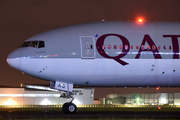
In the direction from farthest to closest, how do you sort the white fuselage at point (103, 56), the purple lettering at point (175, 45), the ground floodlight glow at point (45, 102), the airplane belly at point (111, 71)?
the ground floodlight glow at point (45, 102) → the purple lettering at point (175, 45) → the airplane belly at point (111, 71) → the white fuselage at point (103, 56)

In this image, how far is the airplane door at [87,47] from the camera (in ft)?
87.5

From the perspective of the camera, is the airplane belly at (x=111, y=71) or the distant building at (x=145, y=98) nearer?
the airplane belly at (x=111, y=71)

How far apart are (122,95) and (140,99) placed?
8992 millimetres

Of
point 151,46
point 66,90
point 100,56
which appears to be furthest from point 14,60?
point 151,46

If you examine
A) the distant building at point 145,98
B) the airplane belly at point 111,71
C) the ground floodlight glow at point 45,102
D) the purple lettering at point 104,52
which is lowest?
the ground floodlight glow at point 45,102

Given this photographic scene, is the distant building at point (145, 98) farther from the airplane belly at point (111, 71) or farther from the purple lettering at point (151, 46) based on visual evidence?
the purple lettering at point (151, 46)

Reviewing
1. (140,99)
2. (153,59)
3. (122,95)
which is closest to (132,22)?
(153,59)

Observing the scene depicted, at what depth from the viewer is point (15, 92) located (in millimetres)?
81500

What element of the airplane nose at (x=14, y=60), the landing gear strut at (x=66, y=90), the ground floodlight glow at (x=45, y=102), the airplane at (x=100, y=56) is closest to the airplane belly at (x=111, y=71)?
the airplane at (x=100, y=56)

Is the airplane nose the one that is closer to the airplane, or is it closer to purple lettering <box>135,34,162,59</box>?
the airplane

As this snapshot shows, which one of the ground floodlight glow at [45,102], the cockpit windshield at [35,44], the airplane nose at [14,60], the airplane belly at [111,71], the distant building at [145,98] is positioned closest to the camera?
the airplane nose at [14,60]

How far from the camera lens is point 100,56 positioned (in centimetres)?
2666

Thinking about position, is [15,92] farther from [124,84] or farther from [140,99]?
[124,84]

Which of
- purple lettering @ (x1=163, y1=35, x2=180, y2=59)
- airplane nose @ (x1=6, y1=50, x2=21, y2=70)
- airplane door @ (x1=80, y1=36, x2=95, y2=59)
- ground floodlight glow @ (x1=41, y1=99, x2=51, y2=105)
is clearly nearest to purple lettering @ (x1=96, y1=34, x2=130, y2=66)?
airplane door @ (x1=80, y1=36, x2=95, y2=59)
